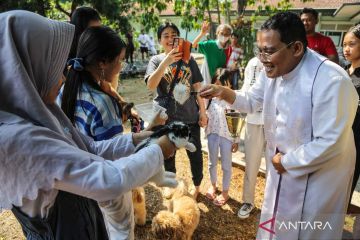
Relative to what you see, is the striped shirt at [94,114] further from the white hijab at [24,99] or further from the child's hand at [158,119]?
the white hijab at [24,99]

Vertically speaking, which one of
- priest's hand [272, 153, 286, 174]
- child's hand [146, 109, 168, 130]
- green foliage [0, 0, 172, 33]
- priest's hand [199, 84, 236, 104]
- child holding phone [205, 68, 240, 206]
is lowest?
child holding phone [205, 68, 240, 206]

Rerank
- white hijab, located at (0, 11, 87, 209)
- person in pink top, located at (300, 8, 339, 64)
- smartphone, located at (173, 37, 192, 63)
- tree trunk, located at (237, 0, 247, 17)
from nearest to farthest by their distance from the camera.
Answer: white hijab, located at (0, 11, 87, 209), smartphone, located at (173, 37, 192, 63), person in pink top, located at (300, 8, 339, 64), tree trunk, located at (237, 0, 247, 17)

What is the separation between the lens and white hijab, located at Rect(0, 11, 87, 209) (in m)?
1.05

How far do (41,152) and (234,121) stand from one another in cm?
240

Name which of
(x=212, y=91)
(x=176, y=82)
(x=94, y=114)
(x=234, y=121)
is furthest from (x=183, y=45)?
(x=94, y=114)

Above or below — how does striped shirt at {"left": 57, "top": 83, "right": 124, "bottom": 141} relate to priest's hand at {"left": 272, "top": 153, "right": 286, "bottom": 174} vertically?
above

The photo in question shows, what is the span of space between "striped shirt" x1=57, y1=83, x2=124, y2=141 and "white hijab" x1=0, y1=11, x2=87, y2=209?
2.31ft

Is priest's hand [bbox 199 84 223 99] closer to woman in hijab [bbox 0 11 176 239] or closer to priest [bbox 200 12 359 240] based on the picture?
priest [bbox 200 12 359 240]

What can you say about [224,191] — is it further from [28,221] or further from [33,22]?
[33,22]

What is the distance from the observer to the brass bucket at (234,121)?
316 cm

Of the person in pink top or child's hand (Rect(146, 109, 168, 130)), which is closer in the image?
child's hand (Rect(146, 109, 168, 130))

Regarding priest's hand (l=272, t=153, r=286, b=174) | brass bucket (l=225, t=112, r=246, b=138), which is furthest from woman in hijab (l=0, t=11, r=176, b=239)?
brass bucket (l=225, t=112, r=246, b=138)

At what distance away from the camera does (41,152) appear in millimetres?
1053

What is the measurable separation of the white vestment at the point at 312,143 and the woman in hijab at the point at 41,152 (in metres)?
1.09
